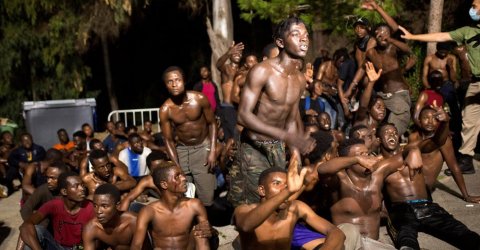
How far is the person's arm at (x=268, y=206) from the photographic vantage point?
4.14 meters

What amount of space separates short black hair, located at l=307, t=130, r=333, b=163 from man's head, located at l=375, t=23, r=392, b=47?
1332 millimetres

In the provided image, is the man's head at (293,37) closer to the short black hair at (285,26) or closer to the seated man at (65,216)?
the short black hair at (285,26)

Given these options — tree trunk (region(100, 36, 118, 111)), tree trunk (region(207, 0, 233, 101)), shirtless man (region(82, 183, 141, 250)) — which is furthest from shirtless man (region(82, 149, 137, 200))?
tree trunk (region(100, 36, 118, 111))

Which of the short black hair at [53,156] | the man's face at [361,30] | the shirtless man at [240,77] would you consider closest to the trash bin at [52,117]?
the short black hair at [53,156]

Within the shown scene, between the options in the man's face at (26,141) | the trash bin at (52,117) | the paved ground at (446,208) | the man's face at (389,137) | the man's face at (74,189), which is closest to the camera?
the man's face at (74,189)

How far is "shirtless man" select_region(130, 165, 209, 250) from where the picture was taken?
5.73 metres

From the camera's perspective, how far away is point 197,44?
59.1ft

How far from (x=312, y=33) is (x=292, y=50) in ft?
25.3

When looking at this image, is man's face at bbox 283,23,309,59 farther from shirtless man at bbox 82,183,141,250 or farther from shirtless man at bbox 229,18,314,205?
shirtless man at bbox 82,183,141,250

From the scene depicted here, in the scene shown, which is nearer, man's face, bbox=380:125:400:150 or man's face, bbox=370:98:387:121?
man's face, bbox=380:125:400:150

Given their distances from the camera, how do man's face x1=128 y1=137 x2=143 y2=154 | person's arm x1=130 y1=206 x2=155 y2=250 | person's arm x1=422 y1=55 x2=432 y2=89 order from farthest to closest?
person's arm x1=422 y1=55 x2=432 y2=89 < man's face x1=128 y1=137 x2=143 y2=154 < person's arm x1=130 y1=206 x2=155 y2=250

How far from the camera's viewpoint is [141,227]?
5590mm

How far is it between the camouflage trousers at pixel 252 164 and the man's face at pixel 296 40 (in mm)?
766

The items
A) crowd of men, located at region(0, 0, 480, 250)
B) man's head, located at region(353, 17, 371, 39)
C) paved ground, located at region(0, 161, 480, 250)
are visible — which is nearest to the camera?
crowd of men, located at region(0, 0, 480, 250)
